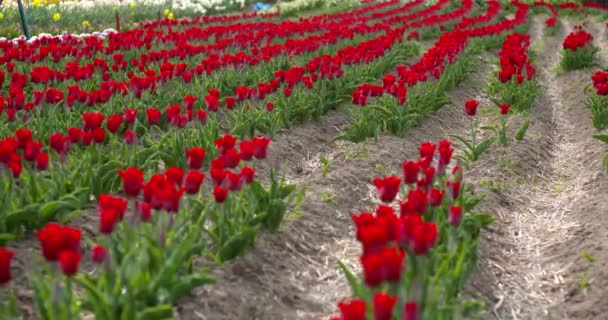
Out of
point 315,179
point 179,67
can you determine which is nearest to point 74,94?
point 179,67

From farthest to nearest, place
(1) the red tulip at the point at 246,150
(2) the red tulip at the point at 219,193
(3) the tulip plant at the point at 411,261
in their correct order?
(1) the red tulip at the point at 246,150
(2) the red tulip at the point at 219,193
(3) the tulip plant at the point at 411,261

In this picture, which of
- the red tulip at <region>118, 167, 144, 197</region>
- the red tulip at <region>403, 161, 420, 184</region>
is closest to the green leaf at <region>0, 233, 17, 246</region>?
the red tulip at <region>118, 167, 144, 197</region>

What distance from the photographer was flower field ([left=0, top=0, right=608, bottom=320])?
266 centimetres

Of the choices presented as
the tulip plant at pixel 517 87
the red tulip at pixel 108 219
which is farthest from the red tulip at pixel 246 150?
the tulip plant at pixel 517 87

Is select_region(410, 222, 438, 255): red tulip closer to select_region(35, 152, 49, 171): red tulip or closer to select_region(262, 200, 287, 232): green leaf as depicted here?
select_region(262, 200, 287, 232): green leaf

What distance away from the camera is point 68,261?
7.13 ft

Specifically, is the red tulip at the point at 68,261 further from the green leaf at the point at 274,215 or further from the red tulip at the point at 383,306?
the green leaf at the point at 274,215

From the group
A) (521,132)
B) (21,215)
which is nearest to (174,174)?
(21,215)

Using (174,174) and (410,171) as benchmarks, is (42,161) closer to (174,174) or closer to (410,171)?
(174,174)

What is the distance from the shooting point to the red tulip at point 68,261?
216 centimetres

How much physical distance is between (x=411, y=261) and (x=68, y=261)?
1516 mm

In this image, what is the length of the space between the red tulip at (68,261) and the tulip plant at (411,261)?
985mm

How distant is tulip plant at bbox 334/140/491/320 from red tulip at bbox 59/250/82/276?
99 centimetres

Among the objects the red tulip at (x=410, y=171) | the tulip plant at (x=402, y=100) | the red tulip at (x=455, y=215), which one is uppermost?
the red tulip at (x=410, y=171)
